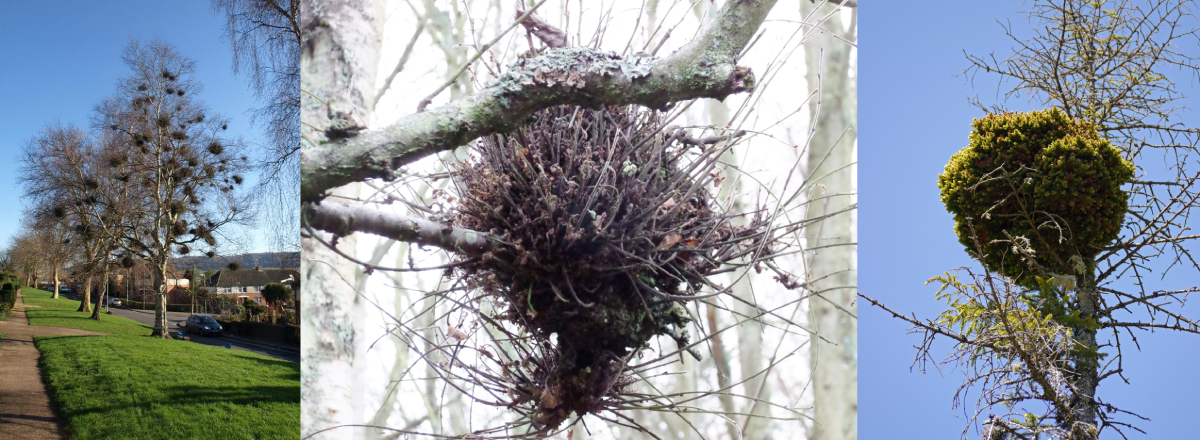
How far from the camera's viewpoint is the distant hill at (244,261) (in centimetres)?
235

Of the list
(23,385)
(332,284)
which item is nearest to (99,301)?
(23,385)

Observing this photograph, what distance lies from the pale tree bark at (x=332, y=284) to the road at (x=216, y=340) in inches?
6.9

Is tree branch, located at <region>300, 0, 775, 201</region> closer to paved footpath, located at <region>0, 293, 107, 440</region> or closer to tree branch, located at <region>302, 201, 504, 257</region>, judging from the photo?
tree branch, located at <region>302, 201, 504, 257</region>

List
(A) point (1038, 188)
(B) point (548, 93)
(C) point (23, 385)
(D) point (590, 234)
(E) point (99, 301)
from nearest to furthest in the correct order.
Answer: (B) point (548, 93)
(D) point (590, 234)
(C) point (23, 385)
(A) point (1038, 188)
(E) point (99, 301)

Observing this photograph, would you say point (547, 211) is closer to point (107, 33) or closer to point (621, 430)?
point (621, 430)

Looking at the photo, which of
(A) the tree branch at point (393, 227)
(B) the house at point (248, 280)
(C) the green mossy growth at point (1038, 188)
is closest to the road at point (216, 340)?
A: (B) the house at point (248, 280)

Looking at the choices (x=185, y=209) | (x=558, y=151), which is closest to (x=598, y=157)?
(x=558, y=151)

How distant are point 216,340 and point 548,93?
1.84m

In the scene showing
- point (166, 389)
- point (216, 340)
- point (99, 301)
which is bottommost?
point (166, 389)

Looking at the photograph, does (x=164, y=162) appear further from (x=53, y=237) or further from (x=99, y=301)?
(x=99, y=301)

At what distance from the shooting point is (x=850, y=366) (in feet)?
7.78

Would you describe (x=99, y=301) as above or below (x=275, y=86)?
below

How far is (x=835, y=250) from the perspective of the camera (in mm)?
2377

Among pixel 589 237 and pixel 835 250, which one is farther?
pixel 835 250
